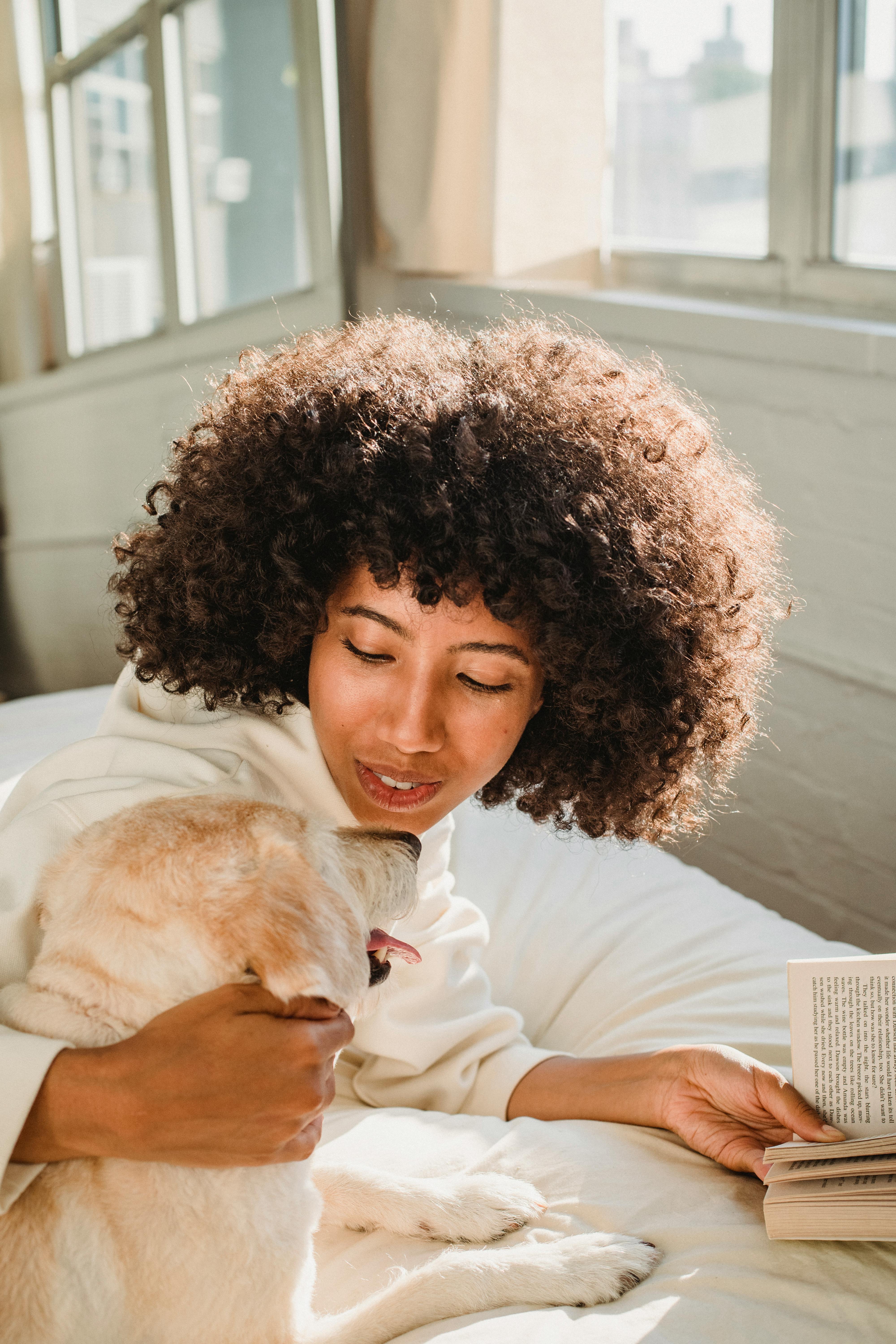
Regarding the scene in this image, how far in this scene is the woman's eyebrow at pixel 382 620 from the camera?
4.35 feet

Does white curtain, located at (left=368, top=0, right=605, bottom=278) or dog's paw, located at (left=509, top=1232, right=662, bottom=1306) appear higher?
white curtain, located at (left=368, top=0, right=605, bottom=278)

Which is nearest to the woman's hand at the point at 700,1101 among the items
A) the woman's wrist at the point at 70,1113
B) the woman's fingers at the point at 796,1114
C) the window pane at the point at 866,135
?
the woman's fingers at the point at 796,1114

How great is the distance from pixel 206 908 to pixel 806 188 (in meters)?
2.19

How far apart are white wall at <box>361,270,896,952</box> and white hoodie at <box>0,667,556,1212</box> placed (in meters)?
0.98

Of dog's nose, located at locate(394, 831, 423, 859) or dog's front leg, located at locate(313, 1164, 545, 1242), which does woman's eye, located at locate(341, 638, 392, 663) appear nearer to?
dog's nose, located at locate(394, 831, 423, 859)

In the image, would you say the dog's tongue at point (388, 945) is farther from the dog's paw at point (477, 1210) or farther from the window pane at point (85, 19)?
the window pane at point (85, 19)

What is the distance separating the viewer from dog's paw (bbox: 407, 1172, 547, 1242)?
121 centimetres

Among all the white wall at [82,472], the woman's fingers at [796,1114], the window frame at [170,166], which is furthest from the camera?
the white wall at [82,472]

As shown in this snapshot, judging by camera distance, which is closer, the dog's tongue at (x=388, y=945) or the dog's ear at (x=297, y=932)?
the dog's ear at (x=297, y=932)

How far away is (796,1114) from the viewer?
1.18 meters

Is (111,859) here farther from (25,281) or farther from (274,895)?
(25,281)

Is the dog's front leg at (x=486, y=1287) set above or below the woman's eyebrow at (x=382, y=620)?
below

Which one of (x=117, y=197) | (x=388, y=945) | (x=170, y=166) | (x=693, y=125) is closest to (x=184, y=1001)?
(x=388, y=945)

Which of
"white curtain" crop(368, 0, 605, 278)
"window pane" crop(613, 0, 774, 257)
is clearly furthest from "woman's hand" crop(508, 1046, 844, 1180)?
"white curtain" crop(368, 0, 605, 278)
